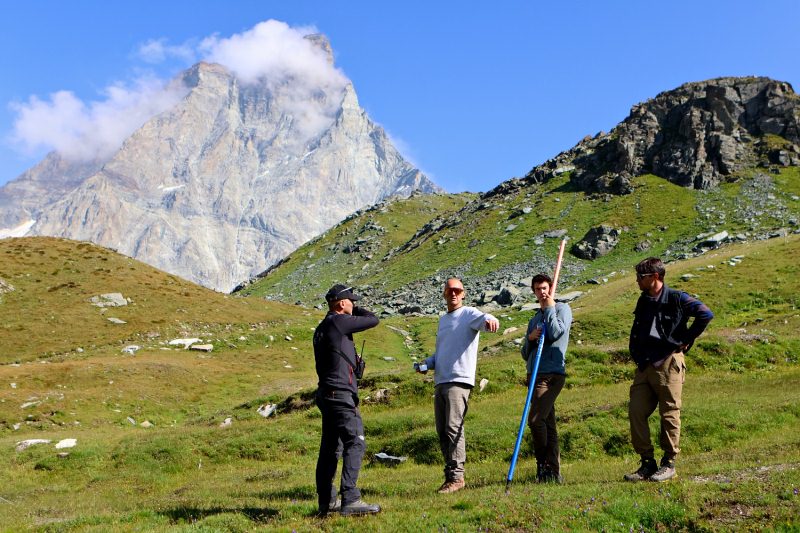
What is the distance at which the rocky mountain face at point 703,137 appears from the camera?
97.3m

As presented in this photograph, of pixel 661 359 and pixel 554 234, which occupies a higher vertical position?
pixel 554 234

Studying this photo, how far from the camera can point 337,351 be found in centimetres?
1058

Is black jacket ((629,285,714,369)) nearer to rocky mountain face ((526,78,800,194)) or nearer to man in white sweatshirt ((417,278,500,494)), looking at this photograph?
man in white sweatshirt ((417,278,500,494))

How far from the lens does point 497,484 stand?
12070mm

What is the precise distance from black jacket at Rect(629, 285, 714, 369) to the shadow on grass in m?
7.55

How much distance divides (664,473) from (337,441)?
600 cm

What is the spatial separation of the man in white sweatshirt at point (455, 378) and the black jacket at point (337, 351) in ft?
6.71

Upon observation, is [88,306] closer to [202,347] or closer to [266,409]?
[202,347]

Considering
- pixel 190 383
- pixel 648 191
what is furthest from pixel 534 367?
pixel 648 191

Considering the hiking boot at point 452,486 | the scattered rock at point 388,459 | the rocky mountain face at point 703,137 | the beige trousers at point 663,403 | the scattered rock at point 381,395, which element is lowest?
the scattered rock at point 388,459

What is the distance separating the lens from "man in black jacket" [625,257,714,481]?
10.8 meters

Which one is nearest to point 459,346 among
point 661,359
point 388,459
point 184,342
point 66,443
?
point 661,359

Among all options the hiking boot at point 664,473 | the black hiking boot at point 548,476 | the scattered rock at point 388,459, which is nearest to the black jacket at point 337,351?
the black hiking boot at point 548,476

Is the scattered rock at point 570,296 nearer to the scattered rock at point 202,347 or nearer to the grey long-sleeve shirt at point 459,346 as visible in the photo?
the scattered rock at point 202,347
